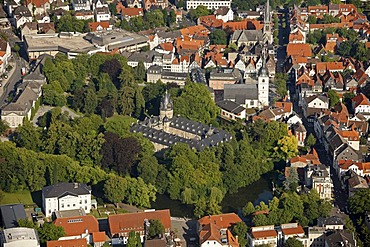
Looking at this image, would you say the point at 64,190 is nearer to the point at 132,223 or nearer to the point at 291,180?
the point at 132,223

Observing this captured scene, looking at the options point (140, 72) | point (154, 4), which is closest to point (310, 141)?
point (140, 72)

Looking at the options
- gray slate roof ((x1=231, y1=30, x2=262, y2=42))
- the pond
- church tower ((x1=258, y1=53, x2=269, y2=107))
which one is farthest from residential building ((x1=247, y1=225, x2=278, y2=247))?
gray slate roof ((x1=231, y1=30, x2=262, y2=42))

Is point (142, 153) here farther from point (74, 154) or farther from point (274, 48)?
point (274, 48)

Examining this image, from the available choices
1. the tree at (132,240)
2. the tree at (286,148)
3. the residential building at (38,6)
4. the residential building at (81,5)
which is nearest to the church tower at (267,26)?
the residential building at (81,5)

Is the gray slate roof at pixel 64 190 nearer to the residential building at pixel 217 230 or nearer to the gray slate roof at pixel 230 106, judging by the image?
the residential building at pixel 217 230

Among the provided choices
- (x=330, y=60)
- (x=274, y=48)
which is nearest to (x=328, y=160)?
(x=330, y=60)

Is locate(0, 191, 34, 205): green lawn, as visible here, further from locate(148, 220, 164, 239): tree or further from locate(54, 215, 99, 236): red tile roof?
locate(148, 220, 164, 239): tree

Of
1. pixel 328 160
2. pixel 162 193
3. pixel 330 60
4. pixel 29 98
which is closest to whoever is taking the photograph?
pixel 162 193
